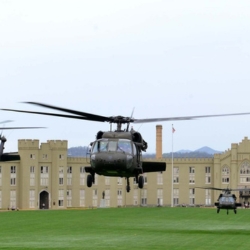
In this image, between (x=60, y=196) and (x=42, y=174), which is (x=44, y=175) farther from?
(x=60, y=196)

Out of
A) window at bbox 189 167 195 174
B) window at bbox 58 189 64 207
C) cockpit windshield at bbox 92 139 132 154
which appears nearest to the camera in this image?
cockpit windshield at bbox 92 139 132 154

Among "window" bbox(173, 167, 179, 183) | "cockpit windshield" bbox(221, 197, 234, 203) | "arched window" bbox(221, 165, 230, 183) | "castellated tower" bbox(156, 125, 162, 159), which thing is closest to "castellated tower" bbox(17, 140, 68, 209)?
"castellated tower" bbox(156, 125, 162, 159)

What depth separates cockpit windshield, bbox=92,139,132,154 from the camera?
4369cm

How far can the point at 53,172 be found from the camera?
15050 centimetres

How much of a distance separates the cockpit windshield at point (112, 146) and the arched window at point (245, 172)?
371 feet

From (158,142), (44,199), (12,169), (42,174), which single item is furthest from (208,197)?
(12,169)

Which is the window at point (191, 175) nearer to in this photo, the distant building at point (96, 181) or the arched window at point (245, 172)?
the distant building at point (96, 181)

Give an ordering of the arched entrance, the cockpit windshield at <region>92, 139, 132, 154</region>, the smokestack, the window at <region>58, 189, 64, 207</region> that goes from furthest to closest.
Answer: the smokestack, the arched entrance, the window at <region>58, 189, 64, 207</region>, the cockpit windshield at <region>92, 139, 132, 154</region>

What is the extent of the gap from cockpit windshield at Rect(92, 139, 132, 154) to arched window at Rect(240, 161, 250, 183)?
371ft

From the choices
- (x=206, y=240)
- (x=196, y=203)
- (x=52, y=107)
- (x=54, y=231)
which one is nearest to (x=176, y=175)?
(x=196, y=203)

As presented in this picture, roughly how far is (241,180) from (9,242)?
11168 centimetres

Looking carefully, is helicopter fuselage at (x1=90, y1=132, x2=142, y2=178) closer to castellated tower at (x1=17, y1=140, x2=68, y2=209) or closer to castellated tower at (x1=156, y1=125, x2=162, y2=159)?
castellated tower at (x1=17, y1=140, x2=68, y2=209)

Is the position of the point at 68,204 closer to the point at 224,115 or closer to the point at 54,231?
the point at 54,231

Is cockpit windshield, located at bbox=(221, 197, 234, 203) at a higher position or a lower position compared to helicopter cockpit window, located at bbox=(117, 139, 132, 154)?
lower
